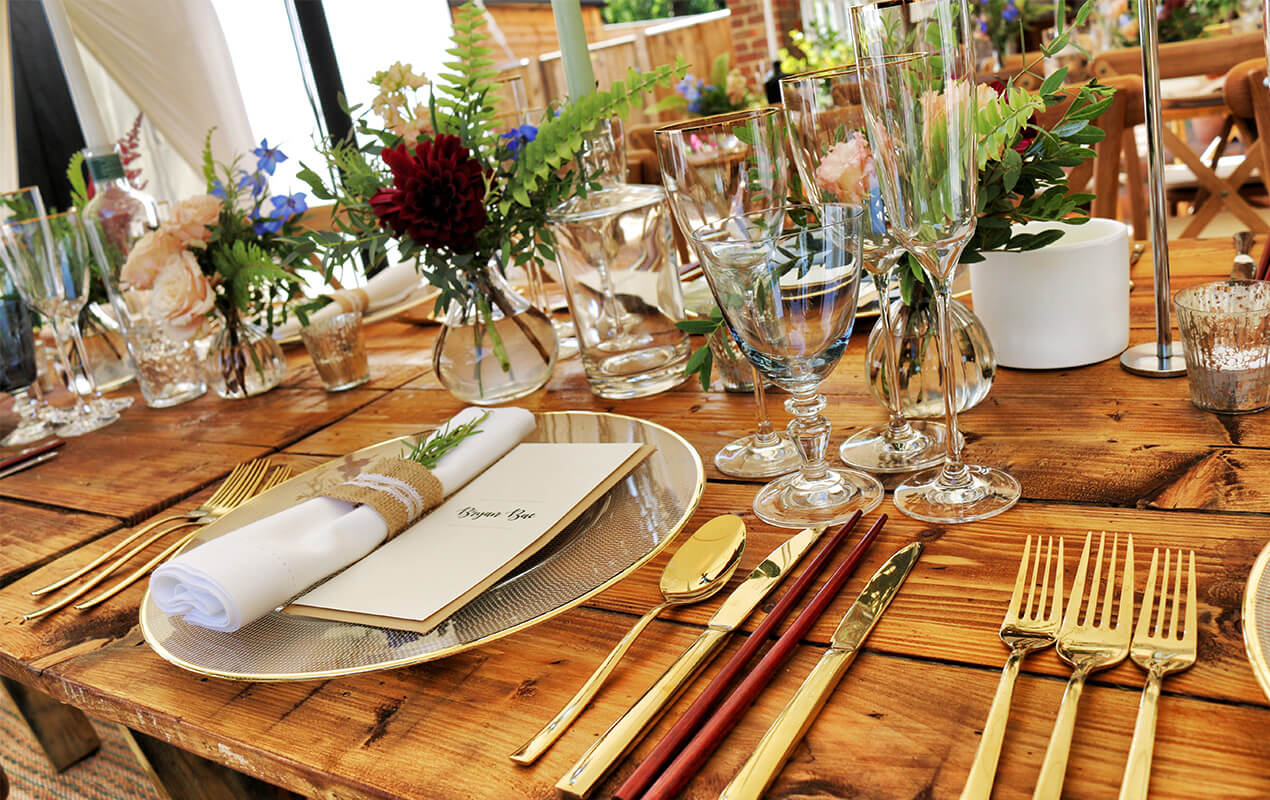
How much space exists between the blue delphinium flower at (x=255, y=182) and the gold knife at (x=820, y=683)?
1065 mm

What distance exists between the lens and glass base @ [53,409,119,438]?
1.34m

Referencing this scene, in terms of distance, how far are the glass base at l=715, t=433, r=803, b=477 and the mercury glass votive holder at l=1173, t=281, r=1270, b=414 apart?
29cm

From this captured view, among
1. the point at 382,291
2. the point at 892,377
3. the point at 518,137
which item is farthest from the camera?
the point at 382,291

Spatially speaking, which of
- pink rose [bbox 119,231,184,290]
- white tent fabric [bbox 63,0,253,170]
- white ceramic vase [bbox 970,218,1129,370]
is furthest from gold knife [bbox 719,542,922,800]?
white tent fabric [bbox 63,0,253,170]

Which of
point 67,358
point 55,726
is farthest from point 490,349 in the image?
point 55,726

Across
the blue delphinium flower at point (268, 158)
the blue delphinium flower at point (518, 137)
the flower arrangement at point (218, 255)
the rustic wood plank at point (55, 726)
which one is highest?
the blue delphinium flower at point (268, 158)

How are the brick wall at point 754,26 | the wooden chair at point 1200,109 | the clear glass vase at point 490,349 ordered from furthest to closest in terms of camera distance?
the brick wall at point 754,26, the wooden chair at point 1200,109, the clear glass vase at point 490,349

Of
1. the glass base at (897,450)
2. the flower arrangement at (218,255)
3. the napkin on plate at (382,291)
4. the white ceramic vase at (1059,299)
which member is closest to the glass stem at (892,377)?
the glass base at (897,450)

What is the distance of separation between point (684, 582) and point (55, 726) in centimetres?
133

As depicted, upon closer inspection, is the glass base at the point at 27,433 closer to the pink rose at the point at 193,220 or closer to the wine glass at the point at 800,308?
the pink rose at the point at 193,220

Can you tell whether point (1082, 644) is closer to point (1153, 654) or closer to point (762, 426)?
point (1153, 654)

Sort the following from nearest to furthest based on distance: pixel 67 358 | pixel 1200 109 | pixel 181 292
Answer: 1. pixel 181 292
2. pixel 67 358
3. pixel 1200 109

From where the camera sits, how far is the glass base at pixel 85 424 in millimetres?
1339

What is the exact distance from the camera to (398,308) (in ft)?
5.43
